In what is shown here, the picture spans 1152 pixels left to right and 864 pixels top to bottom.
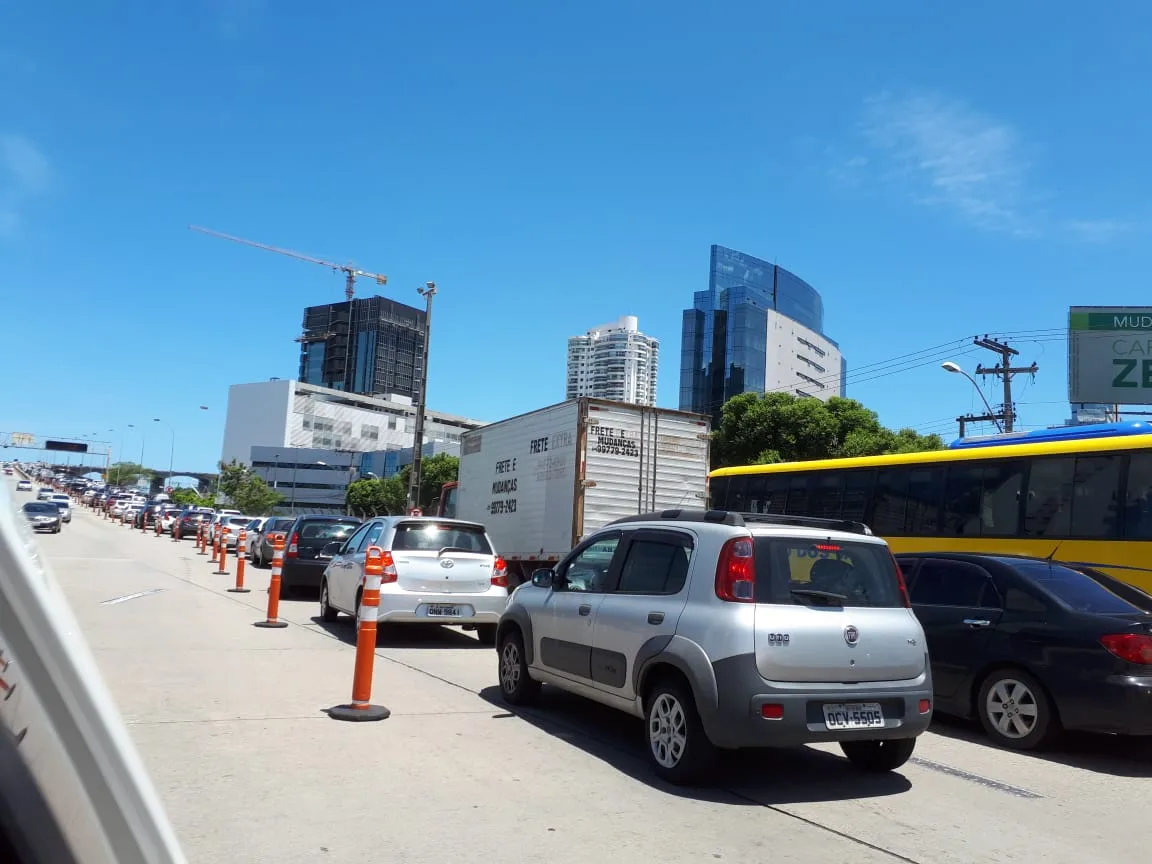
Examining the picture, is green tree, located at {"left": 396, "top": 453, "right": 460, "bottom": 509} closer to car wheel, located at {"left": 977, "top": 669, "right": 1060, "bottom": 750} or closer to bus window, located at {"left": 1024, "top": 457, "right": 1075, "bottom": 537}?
bus window, located at {"left": 1024, "top": 457, "right": 1075, "bottom": 537}

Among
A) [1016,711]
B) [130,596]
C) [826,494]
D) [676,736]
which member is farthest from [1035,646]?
[130,596]

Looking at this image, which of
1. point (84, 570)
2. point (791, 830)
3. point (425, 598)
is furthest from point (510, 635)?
point (84, 570)

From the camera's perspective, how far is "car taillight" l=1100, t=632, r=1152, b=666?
675 centimetres

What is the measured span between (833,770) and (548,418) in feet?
39.2

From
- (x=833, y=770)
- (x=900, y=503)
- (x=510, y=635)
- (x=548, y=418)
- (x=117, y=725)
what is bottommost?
(x=833, y=770)

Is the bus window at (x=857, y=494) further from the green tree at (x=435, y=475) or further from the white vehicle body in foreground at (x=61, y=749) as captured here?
the green tree at (x=435, y=475)

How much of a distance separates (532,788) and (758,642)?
162 centimetres

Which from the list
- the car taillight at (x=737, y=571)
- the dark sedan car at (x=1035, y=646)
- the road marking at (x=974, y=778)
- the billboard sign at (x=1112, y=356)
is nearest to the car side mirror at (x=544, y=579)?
the car taillight at (x=737, y=571)

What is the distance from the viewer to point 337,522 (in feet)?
57.6

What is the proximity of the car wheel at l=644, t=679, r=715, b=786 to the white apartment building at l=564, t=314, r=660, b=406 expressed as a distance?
164354mm

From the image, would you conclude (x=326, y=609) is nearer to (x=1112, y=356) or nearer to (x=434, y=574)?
(x=434, y=574)

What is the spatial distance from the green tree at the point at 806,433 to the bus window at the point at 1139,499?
2950 centimetres

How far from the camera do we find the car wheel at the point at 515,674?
25.9 feet

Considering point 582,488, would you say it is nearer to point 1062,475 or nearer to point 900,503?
point 900,503
